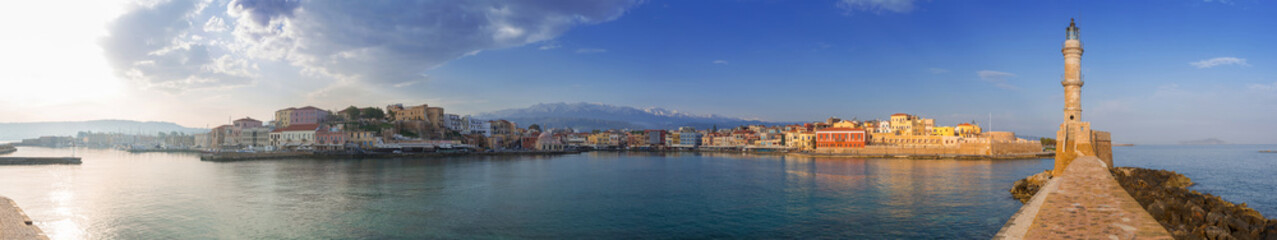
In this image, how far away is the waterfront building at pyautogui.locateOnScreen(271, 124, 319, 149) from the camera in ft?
216

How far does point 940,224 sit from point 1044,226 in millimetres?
6029

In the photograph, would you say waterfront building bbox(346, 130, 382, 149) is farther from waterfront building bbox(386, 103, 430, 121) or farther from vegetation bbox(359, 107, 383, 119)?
waterfront building bbox(386, 103, 430, 121)

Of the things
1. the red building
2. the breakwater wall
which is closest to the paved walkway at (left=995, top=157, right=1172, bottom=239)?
the red building

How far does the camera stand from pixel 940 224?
49.3 feet

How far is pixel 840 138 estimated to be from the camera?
237ft

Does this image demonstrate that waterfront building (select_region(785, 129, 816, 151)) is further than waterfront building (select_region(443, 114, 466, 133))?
No

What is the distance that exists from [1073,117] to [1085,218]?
17374mm

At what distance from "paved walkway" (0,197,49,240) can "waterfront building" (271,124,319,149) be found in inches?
2220

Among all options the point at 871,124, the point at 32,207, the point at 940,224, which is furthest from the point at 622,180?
the point at 871,124

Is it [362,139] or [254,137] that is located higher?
Result: [254,137]

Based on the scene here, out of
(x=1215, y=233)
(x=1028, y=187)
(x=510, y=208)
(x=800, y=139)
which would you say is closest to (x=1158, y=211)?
Answer: (x=1215, y=233)

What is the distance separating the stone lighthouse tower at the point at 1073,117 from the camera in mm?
22969

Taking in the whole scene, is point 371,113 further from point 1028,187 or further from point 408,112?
point 1028,187

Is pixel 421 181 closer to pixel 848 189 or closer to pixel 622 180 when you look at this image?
pixel 622 180
